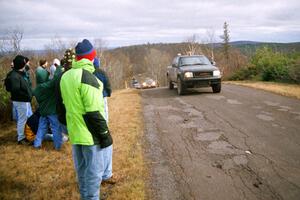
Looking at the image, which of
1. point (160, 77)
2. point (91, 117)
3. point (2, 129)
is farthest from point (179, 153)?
point (160, 77)

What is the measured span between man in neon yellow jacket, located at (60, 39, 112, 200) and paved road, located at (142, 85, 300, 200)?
1136 mm

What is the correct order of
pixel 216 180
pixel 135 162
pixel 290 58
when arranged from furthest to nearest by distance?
1. pixel 290 58
2. pixel 135 162
3. pixel 216 180

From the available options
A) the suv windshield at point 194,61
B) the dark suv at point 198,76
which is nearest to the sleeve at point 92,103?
the dark suv at point 198,76

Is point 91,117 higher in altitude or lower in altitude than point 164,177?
higher

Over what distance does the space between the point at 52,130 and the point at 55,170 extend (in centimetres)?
130

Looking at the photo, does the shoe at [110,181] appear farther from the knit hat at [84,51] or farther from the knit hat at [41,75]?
the knit hat at [41,75]

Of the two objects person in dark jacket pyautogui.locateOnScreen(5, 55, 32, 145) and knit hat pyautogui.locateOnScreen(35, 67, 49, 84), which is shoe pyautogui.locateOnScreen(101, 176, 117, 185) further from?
knit hat pyautogui.locateOnScreen(35, 67, 49, 84)

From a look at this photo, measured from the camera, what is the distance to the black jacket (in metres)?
6.86

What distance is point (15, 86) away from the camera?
684 cm

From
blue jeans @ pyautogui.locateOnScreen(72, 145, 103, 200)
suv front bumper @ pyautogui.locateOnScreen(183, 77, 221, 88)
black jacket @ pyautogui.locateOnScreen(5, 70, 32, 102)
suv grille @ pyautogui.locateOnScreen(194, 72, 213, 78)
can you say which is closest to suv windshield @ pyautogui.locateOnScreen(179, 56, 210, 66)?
suv grille @ pyautogui.locateOnScreen(194, 72, 213, 78)

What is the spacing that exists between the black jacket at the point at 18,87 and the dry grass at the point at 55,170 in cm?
113

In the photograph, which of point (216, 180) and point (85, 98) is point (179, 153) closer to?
point (216, 180)

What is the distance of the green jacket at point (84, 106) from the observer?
3.39 m

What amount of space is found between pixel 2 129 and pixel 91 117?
6.54 m
